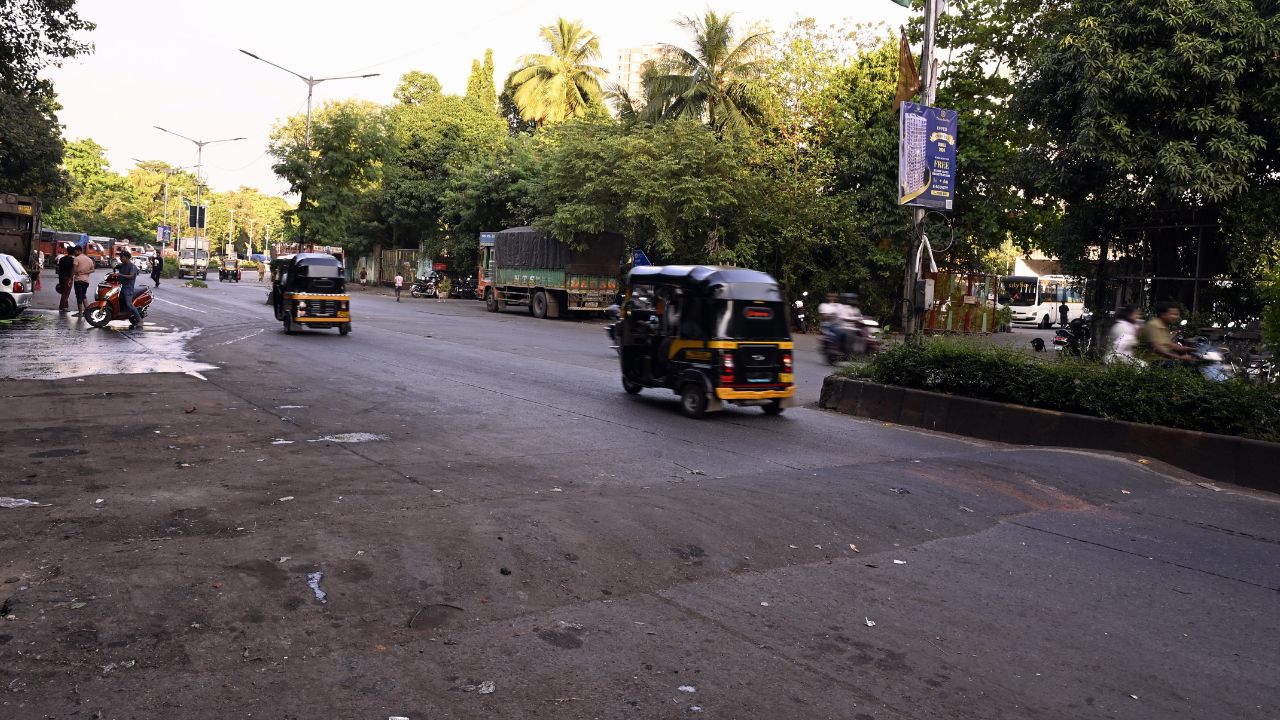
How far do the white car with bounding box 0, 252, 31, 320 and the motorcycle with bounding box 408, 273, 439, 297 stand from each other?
29882mm

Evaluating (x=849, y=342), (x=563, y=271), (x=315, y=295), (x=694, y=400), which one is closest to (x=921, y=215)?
(x=694, y=400)

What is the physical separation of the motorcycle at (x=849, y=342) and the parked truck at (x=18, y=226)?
89.2 feet

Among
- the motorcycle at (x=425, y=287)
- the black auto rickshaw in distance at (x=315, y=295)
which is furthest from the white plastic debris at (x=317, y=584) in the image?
the motorcycle at (x=425, y=287)

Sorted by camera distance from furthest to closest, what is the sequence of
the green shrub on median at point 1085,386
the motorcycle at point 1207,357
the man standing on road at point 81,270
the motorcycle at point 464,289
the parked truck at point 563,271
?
the motorcycle at point 464,289, the parked truck at point 563,271, the man standing on road at point 81,270, the motorcycle at point 1207,357, the green shrub on median at point 1085,386

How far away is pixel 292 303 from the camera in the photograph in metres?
22.4

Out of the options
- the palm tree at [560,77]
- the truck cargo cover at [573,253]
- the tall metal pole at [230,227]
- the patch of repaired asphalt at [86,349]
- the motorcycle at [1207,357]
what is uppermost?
the palm tree at [560,77]

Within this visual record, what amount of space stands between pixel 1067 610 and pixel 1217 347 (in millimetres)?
14219

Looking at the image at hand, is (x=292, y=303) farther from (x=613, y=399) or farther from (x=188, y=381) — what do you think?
(x=613, y=399)

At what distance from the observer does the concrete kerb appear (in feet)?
30.8

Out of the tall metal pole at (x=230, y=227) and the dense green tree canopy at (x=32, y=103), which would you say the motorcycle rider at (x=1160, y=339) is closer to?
the dense green tree canopy at (x=32, y=103)

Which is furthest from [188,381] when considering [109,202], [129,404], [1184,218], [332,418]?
[109,202]

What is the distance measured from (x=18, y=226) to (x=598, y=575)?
35704mm

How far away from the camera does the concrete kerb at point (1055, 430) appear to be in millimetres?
9398

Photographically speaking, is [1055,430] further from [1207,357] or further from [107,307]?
[107,307]
